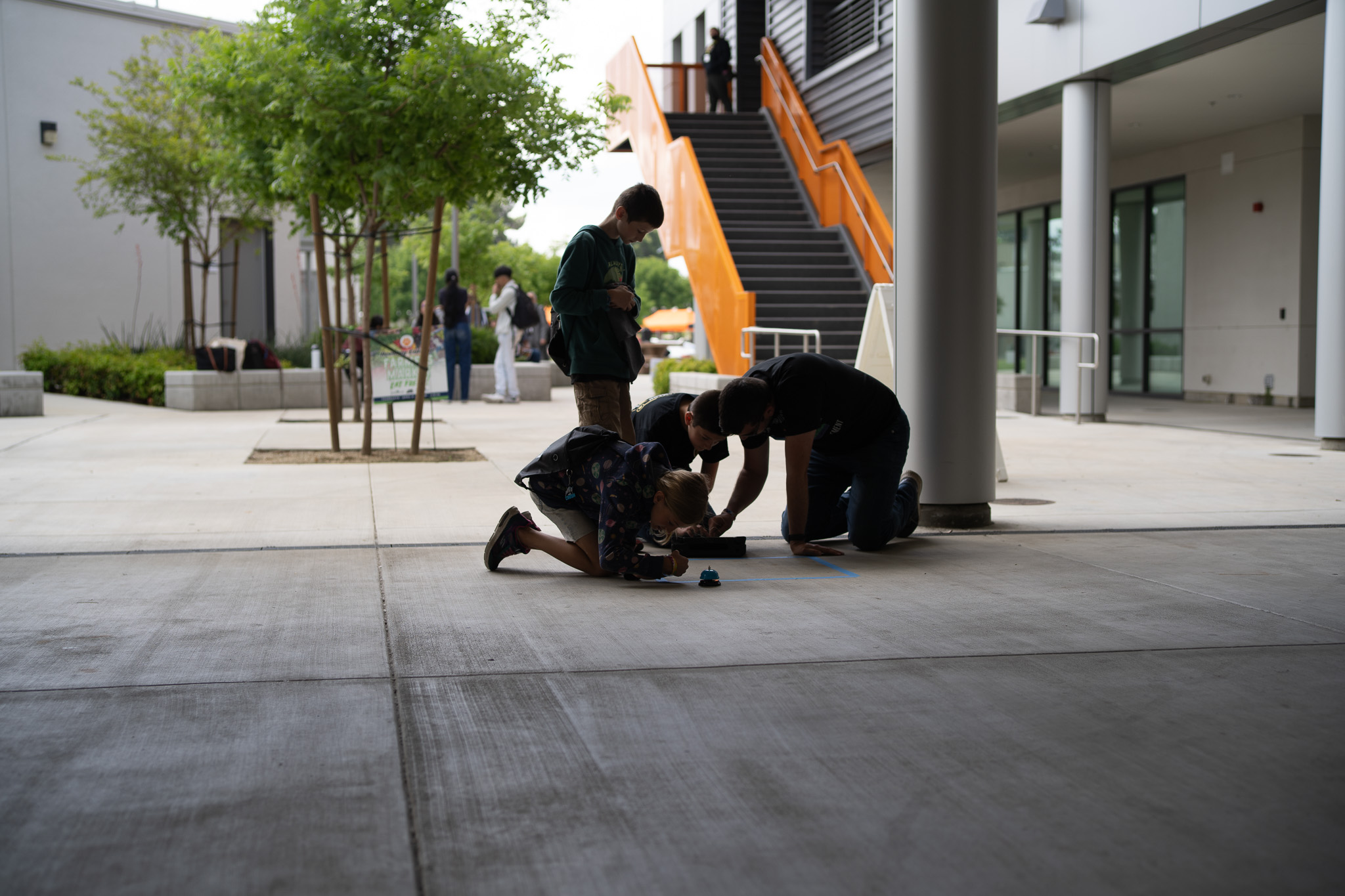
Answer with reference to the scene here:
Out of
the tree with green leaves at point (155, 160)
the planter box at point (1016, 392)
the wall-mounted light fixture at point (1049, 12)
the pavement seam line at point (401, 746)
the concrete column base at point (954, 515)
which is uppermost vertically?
the wall-mounted light fixture at point (1049, 12)

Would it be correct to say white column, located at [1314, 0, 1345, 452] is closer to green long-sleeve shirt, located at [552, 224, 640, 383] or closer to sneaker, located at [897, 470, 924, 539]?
sneaker, located at [897, 470, 924, 539]

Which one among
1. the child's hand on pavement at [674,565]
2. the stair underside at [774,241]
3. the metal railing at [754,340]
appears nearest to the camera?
the child's hand on pavement at [674,565]

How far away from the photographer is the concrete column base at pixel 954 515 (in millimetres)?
6820

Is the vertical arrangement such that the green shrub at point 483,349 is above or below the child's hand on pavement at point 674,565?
above

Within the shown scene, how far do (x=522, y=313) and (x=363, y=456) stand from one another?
8372mm

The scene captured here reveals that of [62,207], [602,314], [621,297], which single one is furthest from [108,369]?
[621,297]

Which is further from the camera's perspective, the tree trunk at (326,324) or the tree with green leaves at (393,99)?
the tree trunk at (326,324)

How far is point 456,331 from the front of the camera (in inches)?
736

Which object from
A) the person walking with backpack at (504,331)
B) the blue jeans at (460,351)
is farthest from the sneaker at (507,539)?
the blue jeans at (460,351)

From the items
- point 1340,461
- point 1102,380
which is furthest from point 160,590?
point 1102,380

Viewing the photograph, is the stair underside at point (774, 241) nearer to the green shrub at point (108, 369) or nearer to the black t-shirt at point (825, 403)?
the green shrub at point (108, 369)

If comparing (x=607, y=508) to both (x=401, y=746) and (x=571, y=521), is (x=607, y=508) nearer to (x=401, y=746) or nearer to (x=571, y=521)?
(x=571, y=521)

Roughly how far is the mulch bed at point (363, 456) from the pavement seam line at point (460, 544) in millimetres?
4159

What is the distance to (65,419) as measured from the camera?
14852 mm
